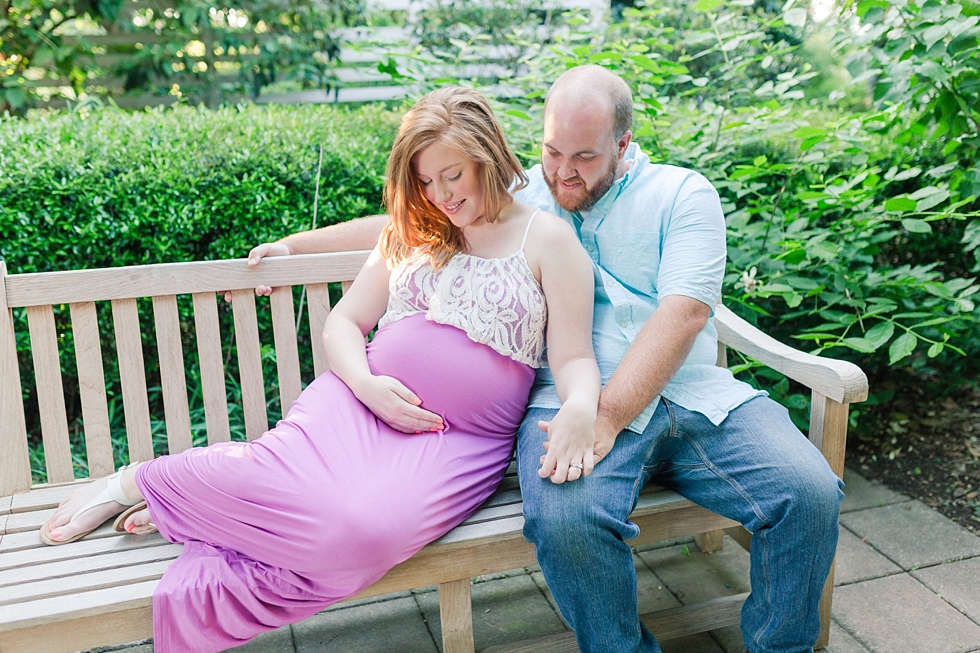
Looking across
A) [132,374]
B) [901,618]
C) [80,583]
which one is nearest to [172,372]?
[132,374]

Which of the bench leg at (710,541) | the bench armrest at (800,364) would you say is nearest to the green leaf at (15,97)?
the bench armrest at (800,364)

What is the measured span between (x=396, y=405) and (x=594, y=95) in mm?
1014

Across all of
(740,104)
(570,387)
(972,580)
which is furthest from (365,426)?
(740,104)

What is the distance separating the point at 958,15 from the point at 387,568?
274cm

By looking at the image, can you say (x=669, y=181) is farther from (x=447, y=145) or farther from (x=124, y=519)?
(x=124, y=519)

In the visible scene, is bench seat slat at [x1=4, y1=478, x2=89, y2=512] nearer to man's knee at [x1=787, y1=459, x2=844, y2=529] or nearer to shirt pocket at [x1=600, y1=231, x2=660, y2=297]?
shirt pocket at [x1=600, y1=231, x2=660, y2=297]

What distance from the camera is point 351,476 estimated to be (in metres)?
1.90

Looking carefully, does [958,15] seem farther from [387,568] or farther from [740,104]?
[387,568]

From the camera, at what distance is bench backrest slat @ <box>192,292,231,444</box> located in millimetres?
2381

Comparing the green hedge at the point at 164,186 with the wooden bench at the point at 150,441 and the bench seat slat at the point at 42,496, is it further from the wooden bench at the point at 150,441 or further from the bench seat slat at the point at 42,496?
the bench seat slat at the point at 42,496

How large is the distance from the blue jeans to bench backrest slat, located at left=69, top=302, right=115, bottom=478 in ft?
4.18

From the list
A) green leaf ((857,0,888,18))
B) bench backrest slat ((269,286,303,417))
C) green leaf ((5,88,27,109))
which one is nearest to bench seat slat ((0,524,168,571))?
bench backrest slat ((269,286,303,417))

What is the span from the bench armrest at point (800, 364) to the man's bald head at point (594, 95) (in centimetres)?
76

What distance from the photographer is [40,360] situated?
2.26 m
